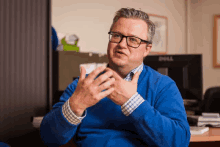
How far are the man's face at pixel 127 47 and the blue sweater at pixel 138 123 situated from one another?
11 centimetres

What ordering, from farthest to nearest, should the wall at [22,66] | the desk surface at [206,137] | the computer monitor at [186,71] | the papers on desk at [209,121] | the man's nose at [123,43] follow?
1. the computer monitor at [186,71]
2. the wall at [22,66]
3. the papers on desk at [209,121]
4. the desk surface at [206,137]
5. the man's nose at [123,43]

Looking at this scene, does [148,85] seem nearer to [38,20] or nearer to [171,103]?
[171,103]

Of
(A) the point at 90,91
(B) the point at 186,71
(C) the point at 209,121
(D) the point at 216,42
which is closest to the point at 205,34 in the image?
(D) the point at 216,42

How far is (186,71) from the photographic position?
1.93 metres

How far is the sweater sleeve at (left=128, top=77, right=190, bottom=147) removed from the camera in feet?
2.90

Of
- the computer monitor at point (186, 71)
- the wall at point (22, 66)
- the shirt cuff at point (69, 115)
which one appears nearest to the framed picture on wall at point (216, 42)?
the computer monitor at point (186, 71)

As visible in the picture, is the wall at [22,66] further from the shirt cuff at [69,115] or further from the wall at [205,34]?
the wall at [205,34]

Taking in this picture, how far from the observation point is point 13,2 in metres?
1.61

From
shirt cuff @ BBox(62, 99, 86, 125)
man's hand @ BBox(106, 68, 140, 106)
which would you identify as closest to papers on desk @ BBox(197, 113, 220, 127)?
man's hand @ BBox(106, 68, 140, 106)

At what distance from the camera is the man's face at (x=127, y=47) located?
108 centimetres

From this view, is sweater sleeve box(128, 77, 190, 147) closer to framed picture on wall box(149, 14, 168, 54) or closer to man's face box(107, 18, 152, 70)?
man's face box(107, 18, 152, 70)

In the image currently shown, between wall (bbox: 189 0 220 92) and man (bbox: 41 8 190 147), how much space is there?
3.13 meters

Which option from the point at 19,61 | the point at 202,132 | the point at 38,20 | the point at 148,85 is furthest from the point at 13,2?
the point at 202,132

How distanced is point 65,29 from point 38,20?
4.36 ft
